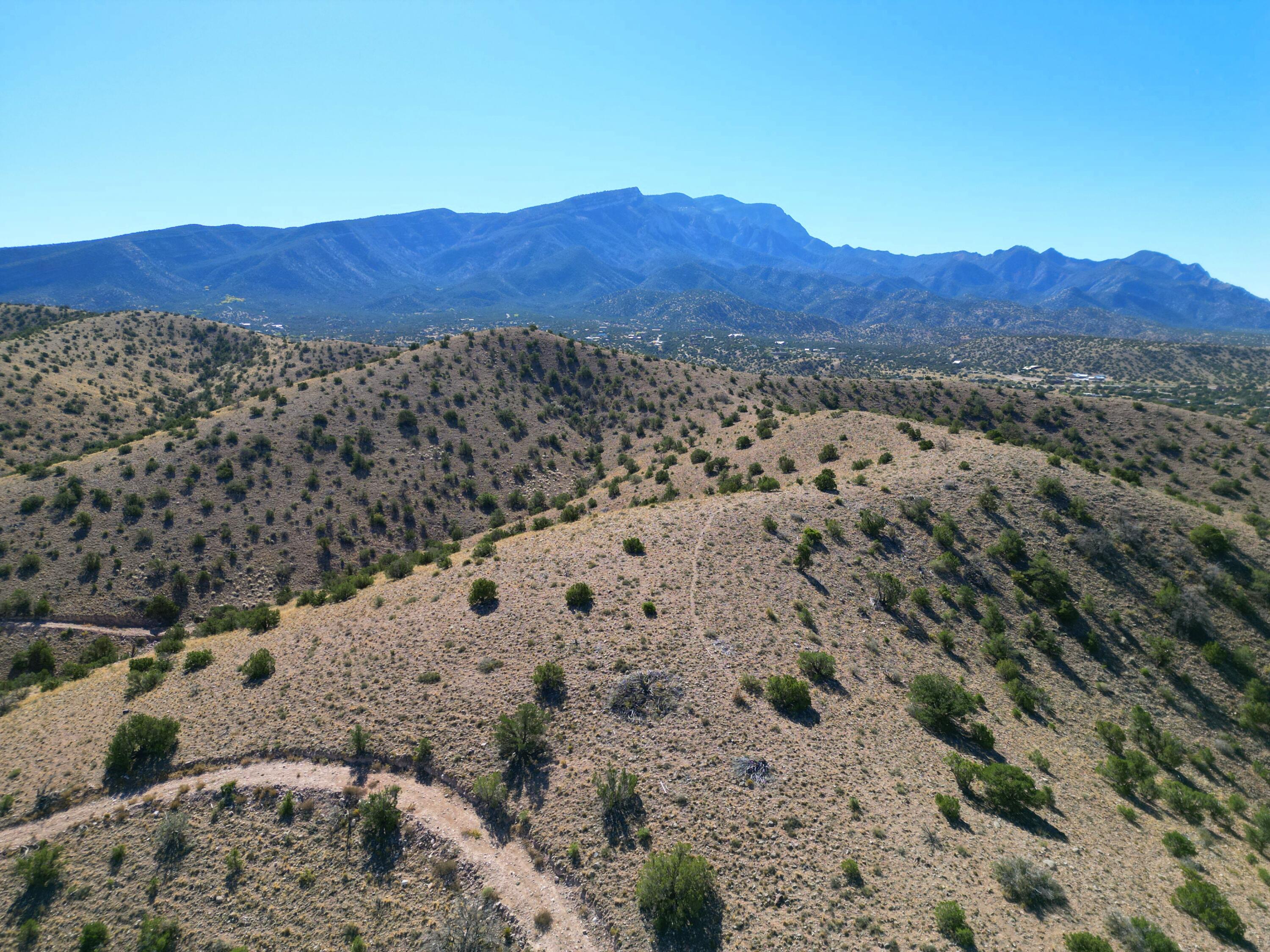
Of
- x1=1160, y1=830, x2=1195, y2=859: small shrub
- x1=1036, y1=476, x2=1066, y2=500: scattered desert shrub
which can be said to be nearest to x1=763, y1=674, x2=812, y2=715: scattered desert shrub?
x1=1160, y1=830, x2=1195, y2=859: small shrub

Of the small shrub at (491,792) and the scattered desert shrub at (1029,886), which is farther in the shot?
the small shrub at (491,792)

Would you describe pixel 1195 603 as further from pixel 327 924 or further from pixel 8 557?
pixel 8 557

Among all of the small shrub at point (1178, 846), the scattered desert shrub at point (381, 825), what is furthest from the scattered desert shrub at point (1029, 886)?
the scattered desert shrub at point (381, 825)

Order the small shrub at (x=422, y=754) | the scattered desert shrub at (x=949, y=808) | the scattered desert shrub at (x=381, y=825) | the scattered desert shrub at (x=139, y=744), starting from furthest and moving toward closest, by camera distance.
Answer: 1. the scattered desert shrub at (x=139, y=744)
2. the small shrub at (x=422, y=754)
3. the scattered desert shrub at (x=949, y=808)
4. the scattered desert shrub at (x=381, y=825)

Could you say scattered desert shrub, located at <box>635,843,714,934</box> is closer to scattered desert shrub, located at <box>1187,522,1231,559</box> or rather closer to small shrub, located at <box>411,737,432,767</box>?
small shrub, located at <box>411,737,432,767</box>

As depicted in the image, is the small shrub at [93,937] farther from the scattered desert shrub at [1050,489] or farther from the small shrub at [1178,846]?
the scattered desert shrub at [1050,489]

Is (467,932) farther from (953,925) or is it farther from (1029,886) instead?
(1029,886)

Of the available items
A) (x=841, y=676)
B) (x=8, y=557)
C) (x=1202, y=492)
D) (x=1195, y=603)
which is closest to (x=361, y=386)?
(x=8, y=557)

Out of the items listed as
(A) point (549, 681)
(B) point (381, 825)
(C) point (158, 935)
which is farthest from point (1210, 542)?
(C) point (158, 935)
